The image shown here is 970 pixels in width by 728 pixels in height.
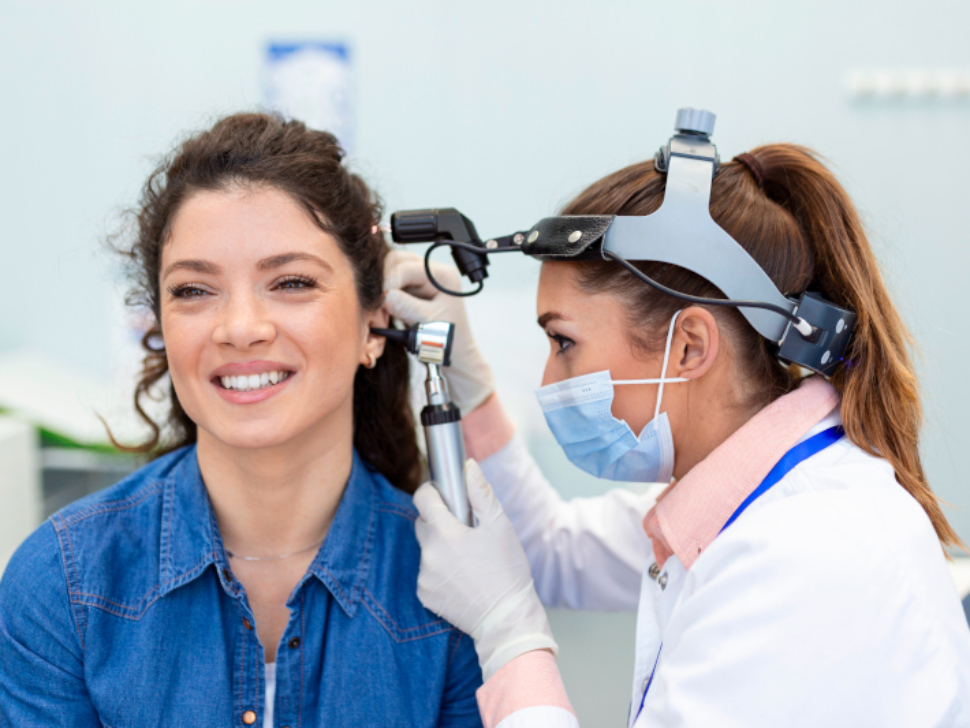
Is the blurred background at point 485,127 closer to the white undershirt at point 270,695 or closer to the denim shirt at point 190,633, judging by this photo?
the denim shirt at point 190,633

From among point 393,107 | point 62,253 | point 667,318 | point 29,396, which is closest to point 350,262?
point 667,318

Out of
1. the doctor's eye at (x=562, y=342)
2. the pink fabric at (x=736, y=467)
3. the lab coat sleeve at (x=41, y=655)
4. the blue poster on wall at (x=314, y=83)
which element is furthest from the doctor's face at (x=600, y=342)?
the blue poster on wall at (x=314, y=83)

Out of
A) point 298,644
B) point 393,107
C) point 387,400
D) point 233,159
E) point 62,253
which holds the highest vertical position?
point 393,107

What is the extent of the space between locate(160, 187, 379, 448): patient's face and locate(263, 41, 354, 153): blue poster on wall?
0.88m

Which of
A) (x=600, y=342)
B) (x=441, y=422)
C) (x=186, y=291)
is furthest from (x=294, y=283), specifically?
(x=600, y=342)

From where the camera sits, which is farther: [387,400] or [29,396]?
[29,396]

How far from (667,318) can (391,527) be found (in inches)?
21.1

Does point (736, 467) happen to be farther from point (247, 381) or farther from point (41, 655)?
point (41, 655)

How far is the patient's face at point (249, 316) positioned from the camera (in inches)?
41.4

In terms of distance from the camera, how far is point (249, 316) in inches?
40.7

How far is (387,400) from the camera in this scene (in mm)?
1383

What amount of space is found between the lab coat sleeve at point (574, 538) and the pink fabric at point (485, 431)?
0.01 meters

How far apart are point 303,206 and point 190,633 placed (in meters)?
0.61

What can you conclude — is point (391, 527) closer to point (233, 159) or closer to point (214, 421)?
point (214, 421)
